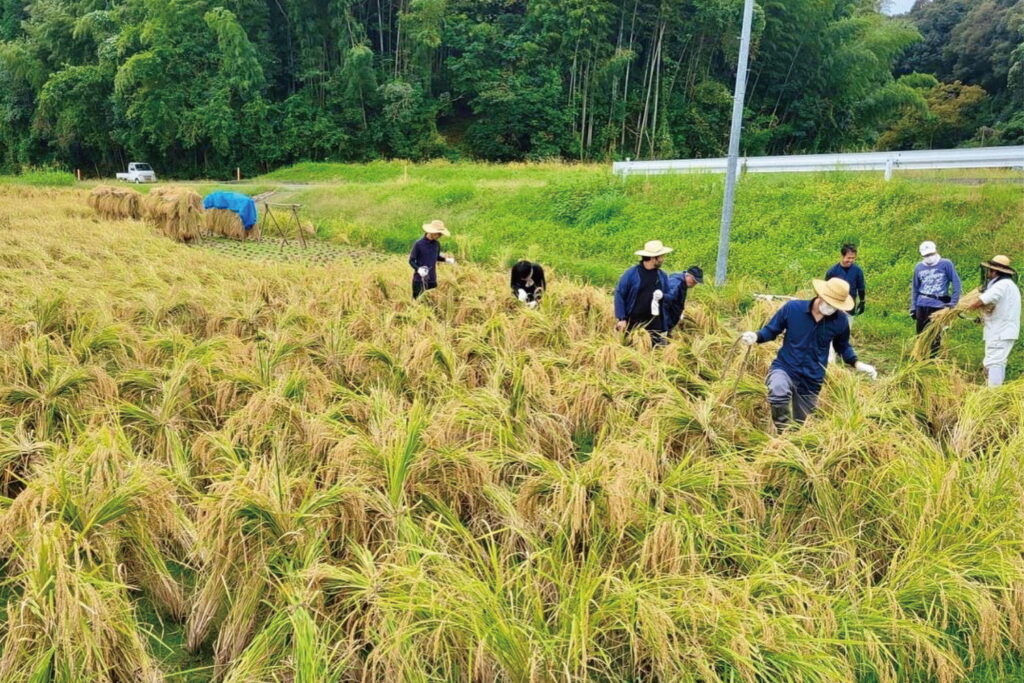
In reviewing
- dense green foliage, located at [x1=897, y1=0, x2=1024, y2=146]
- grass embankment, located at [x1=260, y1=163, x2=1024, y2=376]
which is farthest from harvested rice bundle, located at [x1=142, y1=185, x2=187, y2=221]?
dense green foliage, located at [x1=897, y1=0, x2=1024, y2=146]

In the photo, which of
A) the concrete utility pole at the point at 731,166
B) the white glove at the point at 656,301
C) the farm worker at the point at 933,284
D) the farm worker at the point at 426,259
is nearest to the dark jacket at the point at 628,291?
the white glove at the point at 656,301

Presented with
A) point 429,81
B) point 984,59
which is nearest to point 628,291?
point 429,81

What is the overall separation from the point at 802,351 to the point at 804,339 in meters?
0.07

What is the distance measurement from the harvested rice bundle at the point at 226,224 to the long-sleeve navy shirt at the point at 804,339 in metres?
12.3

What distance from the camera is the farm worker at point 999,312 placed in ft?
16.1

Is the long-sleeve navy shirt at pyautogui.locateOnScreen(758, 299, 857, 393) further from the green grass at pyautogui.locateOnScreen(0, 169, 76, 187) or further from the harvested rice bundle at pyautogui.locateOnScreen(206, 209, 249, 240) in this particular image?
the green grass at pyautogui.locateOnScreen(0, 169, 76, 187)

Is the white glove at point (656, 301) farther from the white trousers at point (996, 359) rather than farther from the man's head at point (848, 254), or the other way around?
the white trousers at point (996, 359)

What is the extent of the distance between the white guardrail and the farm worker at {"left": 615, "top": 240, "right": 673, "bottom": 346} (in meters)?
7.15

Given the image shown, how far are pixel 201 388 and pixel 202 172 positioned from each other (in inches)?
1225

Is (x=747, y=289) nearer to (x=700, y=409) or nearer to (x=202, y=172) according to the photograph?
(x=700, y=409)

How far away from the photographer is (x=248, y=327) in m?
5.88

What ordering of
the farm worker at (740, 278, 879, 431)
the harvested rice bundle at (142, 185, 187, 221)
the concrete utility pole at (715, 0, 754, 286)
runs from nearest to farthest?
the farm worker at (740, 278, 879, 431) → the concrete utility pole at (715, 0, 754, 286) → the harvested rice bundle at (142, 185, 187, 221)

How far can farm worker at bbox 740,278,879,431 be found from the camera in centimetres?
409

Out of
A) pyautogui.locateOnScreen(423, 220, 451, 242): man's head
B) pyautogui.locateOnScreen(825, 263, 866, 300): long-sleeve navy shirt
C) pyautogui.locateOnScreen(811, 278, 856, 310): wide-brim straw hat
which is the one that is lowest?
pyautogui.locateOnScreen(825, 263, 866, 300): long-sleeve navy shirt
